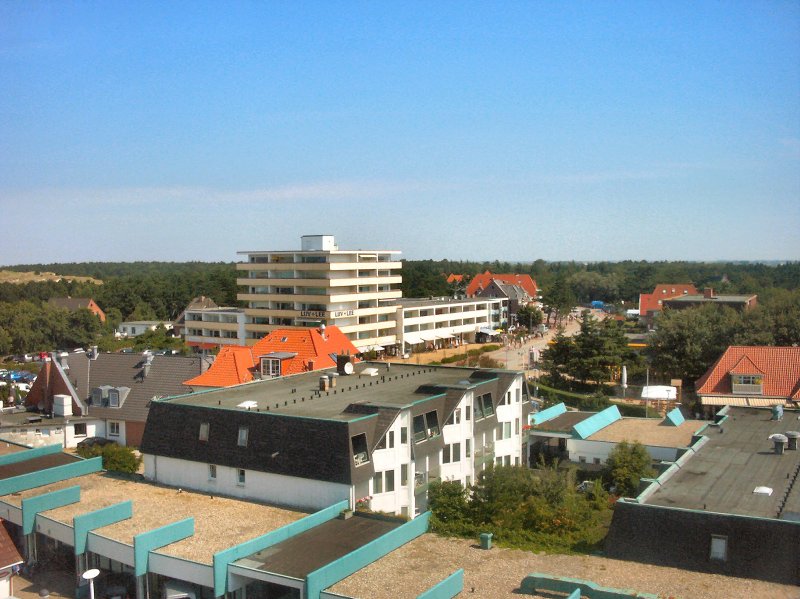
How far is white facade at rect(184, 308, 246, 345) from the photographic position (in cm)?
7606

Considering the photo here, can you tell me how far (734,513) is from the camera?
20.0m

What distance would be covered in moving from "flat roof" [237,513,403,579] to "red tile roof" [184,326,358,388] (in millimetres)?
18714

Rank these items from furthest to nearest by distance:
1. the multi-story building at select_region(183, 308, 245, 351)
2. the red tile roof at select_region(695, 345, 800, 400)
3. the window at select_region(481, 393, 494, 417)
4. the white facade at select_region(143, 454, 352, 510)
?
the multi-story building at select_region(183, 308, 245, 351), the red tile roof at select_region(695, 345, 800, 400), the window at select_region(481, 393, 494, 417), the white facade at select_region(143, 454, 352, 510)

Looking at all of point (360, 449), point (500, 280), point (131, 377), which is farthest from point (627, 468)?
point (500, 280)

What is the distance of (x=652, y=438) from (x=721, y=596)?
57.9ft

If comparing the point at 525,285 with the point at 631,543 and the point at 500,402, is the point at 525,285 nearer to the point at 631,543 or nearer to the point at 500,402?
the point at 500,402

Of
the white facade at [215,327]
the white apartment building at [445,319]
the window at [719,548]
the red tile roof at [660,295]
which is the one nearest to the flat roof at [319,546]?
the window at [719,548]

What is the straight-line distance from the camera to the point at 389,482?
25.0 metres

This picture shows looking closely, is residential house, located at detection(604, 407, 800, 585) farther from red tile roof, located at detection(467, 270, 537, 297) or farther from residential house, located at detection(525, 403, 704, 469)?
red tile roof, located at detection(467, 270, 537, 297)

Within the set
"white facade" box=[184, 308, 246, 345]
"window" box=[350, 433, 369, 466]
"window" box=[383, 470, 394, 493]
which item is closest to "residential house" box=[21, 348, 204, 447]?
"window" box=[383, 470, 394, 493]

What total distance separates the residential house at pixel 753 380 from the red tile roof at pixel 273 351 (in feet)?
74.4

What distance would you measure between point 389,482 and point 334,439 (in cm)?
315

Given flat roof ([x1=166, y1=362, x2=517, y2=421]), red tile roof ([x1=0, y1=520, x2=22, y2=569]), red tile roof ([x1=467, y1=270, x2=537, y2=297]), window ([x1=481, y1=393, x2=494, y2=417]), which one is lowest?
red tile roof ([x1=0, y1=520, x2=22, y2=569])

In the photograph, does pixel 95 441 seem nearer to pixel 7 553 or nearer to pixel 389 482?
pixel 7 553
